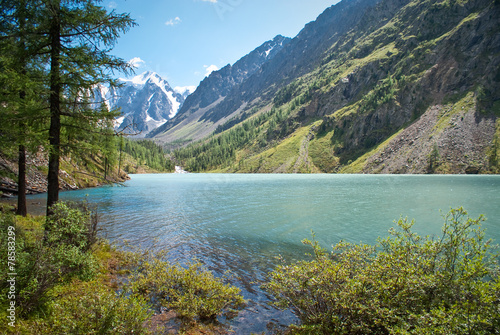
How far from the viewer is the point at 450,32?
18938 cm

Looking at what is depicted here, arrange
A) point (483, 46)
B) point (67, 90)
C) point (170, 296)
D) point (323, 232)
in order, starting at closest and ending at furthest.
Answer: point (170, 296) < point (67, 90) < point (323, 232) < point (483, 46)

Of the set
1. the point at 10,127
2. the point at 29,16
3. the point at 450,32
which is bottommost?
the point at 10,127

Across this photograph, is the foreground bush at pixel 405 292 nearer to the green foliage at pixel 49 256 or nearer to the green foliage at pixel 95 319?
the green foliage at pixel 95 319

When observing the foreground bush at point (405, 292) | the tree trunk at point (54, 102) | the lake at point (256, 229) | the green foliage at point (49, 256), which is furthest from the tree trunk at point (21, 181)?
the foreground bush at point (405, 292)

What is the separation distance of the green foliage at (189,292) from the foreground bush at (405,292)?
3044mm

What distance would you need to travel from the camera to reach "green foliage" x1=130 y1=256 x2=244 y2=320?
1027 cm

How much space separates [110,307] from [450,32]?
268m

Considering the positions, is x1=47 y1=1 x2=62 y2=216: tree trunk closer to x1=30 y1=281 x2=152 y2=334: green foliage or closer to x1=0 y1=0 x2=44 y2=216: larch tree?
x1=0 y1=0 x2=44 y2=216: larch tree

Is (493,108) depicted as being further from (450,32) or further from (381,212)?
(381,212)

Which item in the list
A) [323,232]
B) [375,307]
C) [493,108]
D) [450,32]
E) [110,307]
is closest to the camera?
[110,307]

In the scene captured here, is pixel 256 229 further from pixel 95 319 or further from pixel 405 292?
pixel 95 319

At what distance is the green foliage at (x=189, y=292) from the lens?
10.3 metres

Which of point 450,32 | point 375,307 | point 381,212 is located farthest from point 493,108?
point 375,307

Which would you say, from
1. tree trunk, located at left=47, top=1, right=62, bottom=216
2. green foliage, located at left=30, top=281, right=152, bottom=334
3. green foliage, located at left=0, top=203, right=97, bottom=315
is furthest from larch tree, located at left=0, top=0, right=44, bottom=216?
green foliage, located at left=30, top=281, right=152, bottom=334
